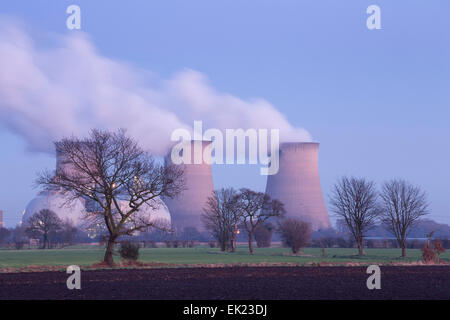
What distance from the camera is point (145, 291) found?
40.6ft

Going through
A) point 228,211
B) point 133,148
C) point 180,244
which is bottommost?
point 180,244

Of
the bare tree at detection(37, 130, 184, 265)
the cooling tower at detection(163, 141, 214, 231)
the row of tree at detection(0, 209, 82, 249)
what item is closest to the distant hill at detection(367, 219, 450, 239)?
the cooling tower at detection(163, 141, 214, 231)

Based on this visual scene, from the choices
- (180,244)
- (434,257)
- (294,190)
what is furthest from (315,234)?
(434,257)

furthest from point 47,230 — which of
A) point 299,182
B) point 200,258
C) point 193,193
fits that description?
point 200,258

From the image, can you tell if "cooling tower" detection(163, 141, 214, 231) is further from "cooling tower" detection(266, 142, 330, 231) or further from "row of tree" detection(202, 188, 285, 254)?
"row of tree" detection(202, 188, 285, 254)

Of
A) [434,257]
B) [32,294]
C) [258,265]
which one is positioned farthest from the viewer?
[434,257]

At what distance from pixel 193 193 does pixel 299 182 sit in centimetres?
1178

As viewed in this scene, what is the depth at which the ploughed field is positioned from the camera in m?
11.5

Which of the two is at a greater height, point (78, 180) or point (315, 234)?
point (78, 180)

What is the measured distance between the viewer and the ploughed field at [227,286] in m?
11.5

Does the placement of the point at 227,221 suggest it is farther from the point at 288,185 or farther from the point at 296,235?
the point at 288,185

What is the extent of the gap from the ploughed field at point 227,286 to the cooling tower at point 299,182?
43258 millimetres
